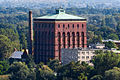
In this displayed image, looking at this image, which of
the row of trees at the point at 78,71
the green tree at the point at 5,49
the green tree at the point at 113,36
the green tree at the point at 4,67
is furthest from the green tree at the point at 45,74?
the green tree at the point at 113,36

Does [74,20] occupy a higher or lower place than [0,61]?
higher

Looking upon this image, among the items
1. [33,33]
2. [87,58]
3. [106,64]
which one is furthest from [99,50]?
[33,33]

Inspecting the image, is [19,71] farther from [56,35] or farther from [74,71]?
[56,35]

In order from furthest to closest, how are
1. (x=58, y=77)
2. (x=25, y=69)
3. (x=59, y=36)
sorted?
(x=59, y=36) < (x=25, y=69) < (x=58, y=77)

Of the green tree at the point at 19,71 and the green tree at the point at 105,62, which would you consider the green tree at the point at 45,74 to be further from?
the green tree at the point at 105,62

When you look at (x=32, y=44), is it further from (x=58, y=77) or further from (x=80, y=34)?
(x=58, y=77)
